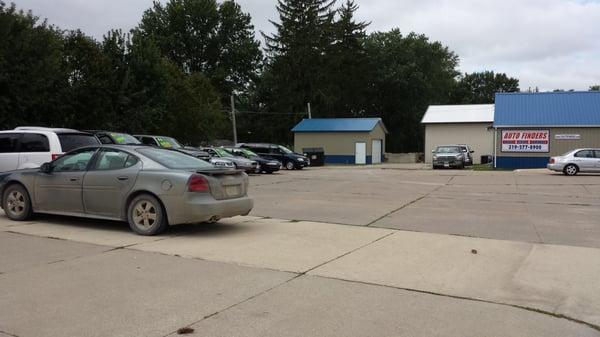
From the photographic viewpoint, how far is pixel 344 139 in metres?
50.7

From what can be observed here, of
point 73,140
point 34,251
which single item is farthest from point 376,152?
point 34,251

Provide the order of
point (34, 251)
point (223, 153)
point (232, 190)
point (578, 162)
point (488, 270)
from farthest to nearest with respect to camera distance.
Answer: point (223, 153) → point (578, 162) → point (232, 190) → point (34, 251) → point (488, 270)

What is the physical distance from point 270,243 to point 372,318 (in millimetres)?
3556

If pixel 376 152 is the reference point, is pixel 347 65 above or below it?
above

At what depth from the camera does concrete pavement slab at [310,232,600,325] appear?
577cm

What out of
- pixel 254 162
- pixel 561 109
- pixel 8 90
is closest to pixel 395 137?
pixel 561 109

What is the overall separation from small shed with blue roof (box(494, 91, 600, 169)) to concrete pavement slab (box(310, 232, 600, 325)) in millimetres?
30035

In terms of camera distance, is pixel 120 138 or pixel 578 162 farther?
pixel 578 162

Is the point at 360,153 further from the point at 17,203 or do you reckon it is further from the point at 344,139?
the point at 17,203

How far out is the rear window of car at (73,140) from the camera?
12.9 m

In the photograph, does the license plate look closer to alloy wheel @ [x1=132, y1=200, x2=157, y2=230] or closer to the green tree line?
alloy wheel @ [x1=132, y1=200, x2=157, y2=230]

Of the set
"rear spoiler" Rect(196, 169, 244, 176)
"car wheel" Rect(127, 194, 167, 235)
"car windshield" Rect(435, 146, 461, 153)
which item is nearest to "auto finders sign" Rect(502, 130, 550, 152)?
"car windshield" Rect(435, 146, 461, 153)

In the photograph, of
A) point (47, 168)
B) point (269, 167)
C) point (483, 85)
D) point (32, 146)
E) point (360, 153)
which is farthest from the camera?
point (483, 85)

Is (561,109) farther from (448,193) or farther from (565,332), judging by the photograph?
(565,332)
